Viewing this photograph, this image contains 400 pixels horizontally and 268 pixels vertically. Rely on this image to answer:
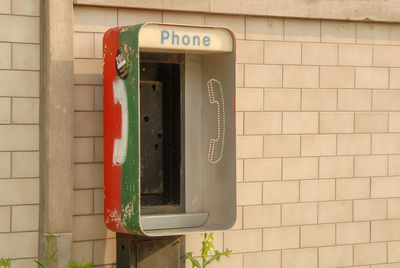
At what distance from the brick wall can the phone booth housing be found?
0.43 metres

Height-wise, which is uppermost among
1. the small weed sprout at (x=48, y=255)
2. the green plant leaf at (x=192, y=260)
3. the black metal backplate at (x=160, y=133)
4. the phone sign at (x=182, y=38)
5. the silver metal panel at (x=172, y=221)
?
the phone sign at (x=182, y=38)

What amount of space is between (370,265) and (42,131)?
2604 millimetres

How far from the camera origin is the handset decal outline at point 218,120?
16.2ft

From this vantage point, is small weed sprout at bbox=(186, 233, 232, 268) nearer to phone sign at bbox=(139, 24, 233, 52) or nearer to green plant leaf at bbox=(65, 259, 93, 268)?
green plant leaf at bbox=(65, 259, 93, 268)

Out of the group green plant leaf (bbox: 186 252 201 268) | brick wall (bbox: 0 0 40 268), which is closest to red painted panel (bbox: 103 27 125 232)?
brick wall (bbox: 0 0 40 268)

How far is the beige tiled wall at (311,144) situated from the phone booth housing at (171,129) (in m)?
0.35

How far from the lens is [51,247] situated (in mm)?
4770

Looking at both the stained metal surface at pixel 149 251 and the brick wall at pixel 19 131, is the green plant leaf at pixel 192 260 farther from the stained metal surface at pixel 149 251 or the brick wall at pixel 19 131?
the brick wall at pixel 19 131

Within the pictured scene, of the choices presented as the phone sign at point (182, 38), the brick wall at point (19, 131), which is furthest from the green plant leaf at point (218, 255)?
the phone sign at point (182, 38)

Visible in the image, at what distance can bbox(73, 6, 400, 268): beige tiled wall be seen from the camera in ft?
A: 17.7

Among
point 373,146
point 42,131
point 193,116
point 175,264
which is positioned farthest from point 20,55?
point 373,146

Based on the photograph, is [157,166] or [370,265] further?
[370,265]

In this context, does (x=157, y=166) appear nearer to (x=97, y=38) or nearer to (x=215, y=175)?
(x=215, y=175)

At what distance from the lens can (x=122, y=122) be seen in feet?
15.0
